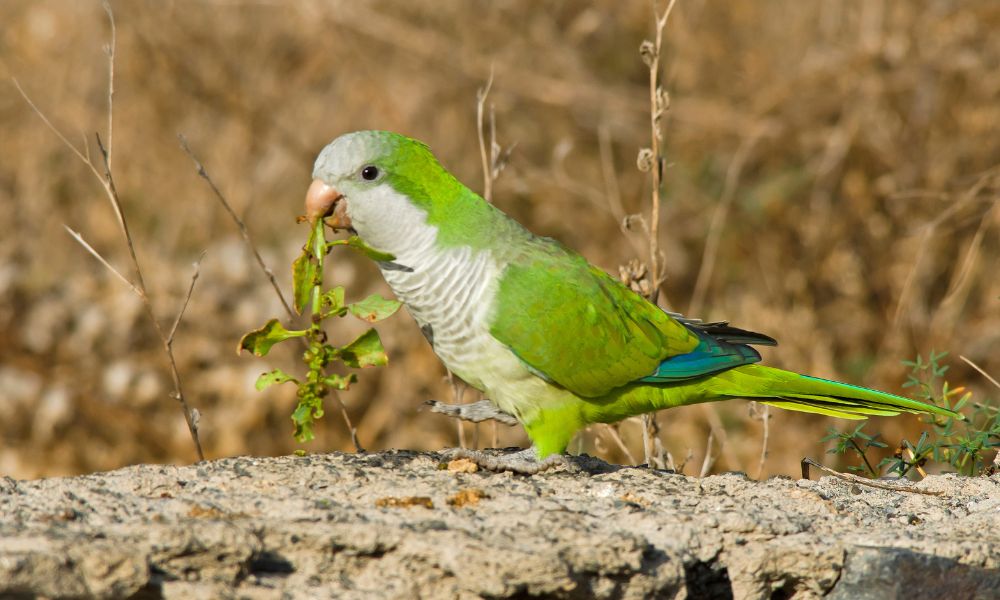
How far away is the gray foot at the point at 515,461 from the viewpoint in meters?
3.17

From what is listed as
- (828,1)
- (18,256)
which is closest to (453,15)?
(828,1)

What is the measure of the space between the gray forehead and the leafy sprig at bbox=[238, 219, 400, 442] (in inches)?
12.2

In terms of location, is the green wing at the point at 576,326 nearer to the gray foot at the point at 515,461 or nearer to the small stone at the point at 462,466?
the gray foot at the point at 515,461

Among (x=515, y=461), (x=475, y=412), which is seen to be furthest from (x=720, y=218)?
(x=515, y=461)

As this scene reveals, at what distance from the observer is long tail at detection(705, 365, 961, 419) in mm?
3430

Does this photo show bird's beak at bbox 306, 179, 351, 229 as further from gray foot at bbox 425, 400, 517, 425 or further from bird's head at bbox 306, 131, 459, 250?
gray foot at bbox 425, 400, 517, 425

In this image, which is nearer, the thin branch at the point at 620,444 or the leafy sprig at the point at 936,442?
the leafy sprig at the point at 936,442

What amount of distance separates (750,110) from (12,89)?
5057 millimetres

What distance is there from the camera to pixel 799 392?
3498 millimetres

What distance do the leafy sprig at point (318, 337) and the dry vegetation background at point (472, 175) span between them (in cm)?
319

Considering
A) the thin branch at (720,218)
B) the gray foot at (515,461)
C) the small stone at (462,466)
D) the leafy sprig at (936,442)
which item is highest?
the thin branch at (720,218)

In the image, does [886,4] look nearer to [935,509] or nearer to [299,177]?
[299,177]

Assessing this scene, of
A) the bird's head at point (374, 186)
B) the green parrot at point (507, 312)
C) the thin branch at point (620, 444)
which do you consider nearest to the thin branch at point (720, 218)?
the thin branch at point (620, 444)

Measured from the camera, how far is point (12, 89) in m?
7.96
